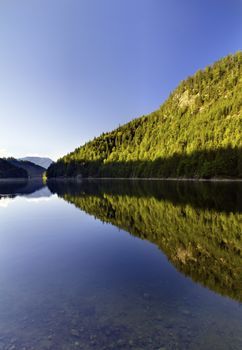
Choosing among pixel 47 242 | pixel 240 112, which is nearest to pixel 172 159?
pixel 240 112

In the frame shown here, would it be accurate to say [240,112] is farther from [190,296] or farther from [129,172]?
[190,296]

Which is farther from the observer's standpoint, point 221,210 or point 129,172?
point 129,172

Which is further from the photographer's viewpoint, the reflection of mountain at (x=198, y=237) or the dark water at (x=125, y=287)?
the reflection of mountain at (x=198, y=237)

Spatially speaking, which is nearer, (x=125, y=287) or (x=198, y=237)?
(x=125, y=287)

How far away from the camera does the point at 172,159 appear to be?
149 meters

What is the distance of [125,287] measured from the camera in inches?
496

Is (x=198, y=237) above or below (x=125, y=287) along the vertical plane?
above

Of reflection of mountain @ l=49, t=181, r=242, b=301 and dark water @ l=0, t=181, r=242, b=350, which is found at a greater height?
reflection of mountain @ l=49, t=181, r=242, b=301

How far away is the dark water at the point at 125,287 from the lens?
335 inches

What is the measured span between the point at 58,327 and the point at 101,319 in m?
1.35

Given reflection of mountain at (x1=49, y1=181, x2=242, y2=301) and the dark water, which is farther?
reflection of mountain at (x1=49, y1=181, x2=242, y2=301)

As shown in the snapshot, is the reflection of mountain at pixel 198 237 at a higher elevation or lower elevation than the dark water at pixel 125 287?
higher

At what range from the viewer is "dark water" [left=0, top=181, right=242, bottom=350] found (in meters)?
8.51

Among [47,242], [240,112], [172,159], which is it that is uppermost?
[240,112]
